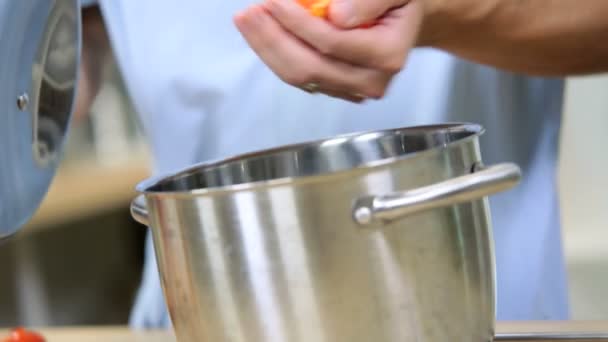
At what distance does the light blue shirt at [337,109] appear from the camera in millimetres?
752

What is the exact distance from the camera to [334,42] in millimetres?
430

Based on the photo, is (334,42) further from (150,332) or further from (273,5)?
(150,332)

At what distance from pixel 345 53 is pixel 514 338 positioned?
0.68ft

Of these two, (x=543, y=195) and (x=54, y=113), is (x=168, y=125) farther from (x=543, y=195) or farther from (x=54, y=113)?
(x=543, y=195)

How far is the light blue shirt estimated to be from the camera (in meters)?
0.75

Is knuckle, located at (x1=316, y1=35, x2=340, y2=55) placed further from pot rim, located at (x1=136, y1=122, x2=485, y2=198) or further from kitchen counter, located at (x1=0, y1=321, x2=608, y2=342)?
kitchen counter, located at (x1=0, y1=321, x2=608, y2=342)

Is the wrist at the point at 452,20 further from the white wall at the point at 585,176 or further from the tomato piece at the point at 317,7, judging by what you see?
the white wall at the point at 585,176

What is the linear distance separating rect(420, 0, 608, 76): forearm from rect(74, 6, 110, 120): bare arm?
44cm

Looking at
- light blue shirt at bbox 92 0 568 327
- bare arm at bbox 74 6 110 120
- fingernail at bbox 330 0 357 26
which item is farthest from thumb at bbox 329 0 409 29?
bare arm at bbox 74 6 110 120

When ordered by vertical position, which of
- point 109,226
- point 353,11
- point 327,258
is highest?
point 353,11

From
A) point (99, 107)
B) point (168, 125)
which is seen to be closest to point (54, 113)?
point (168, 125)

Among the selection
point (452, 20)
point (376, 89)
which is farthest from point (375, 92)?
point (452, 20)

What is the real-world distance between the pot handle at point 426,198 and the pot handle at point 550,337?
18 centimetres

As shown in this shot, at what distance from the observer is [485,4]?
22.5 inches
